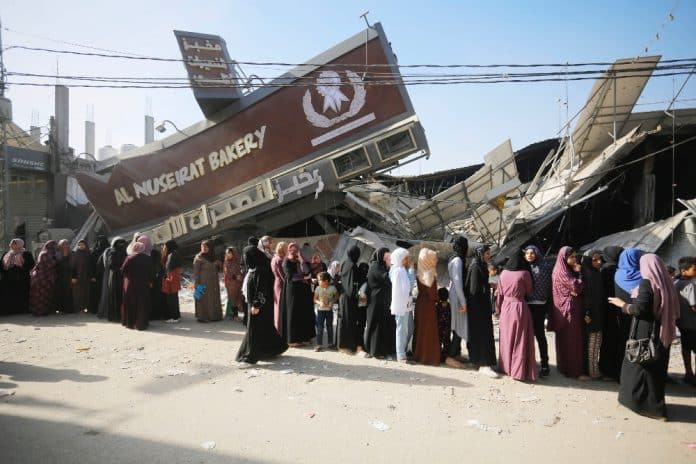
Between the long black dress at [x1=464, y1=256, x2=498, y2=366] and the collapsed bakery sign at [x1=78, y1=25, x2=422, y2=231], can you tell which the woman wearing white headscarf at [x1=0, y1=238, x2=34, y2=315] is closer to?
the collapsed bakery sign at [x1=78, y1=25, x2=422, y2=231]

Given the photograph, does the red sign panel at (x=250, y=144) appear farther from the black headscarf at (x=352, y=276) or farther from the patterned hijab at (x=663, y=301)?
the patterned hijab at (x=663, y=301)

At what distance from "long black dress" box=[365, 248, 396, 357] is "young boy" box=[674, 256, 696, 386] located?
3.21m

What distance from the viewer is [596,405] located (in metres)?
4.09

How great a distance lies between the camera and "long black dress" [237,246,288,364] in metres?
5.20

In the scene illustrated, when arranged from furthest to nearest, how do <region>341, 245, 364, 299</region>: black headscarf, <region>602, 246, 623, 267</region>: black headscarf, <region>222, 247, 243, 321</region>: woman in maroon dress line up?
<region>222, 247, 243, 321</region>: woman in maroon dress, <region>341, 245, 364, 299</region>: black headscarf, <region>602, 246, 623, 267</region>: black headscarf

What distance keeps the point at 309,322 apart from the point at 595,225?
8.86 meters

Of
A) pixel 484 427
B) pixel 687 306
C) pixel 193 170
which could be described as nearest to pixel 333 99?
pixel 193 170

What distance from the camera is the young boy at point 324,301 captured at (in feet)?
20.0

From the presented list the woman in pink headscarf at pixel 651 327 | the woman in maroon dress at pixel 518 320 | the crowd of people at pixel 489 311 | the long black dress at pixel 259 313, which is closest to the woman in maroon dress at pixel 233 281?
the crowd of people at pixel 489 311

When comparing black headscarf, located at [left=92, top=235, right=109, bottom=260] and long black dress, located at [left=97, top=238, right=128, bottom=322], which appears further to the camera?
black headscarf, located at [left=92, top=235, right=109, bottom=260]

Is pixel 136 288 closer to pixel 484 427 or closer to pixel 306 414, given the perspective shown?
pixel 306 414

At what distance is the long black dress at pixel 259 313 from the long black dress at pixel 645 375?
3.77 meters

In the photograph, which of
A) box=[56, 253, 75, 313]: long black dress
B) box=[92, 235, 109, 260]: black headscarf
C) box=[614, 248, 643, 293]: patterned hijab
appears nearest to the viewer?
box=[614, 248, 643, 293]: patterned hijab

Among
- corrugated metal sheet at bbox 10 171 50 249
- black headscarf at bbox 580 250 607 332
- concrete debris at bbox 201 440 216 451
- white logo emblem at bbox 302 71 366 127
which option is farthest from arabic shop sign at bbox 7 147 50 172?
black headscarf at bbox 580 250 607 332
